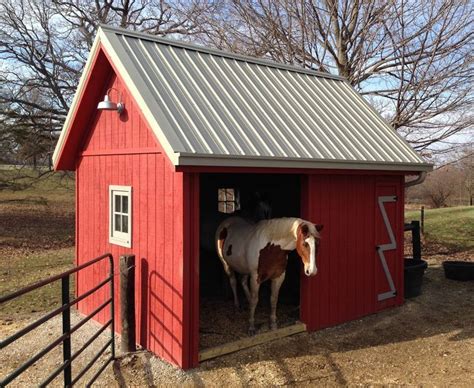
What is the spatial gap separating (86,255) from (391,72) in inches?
423

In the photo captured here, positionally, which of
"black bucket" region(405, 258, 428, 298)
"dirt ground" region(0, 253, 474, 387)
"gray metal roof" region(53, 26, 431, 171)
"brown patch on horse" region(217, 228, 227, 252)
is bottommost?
"dirt ground" region(0, 253, 474, 387)

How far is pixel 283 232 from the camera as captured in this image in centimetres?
649

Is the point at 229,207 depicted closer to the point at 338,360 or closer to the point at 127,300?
the point at 127,300

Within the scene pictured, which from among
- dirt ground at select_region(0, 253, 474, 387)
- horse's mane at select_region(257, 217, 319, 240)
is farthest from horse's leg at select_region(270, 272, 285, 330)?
horse's mane at select_region(257, 217, 319, 240)

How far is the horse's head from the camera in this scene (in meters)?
5.78

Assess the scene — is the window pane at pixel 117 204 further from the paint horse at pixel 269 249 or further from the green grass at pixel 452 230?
the green grass at pixel 452 230

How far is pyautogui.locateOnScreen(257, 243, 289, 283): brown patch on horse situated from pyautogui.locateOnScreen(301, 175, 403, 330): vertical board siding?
0.49m

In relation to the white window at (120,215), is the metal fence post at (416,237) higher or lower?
lower

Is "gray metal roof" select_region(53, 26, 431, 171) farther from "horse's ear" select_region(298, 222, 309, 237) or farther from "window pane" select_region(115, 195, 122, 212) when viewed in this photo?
"window pane" select_region(115, 195, 122, 212)

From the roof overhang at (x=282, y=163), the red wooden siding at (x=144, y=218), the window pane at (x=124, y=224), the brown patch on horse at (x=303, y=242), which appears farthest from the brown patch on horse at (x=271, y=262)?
the window pane at (x=124, y=224)

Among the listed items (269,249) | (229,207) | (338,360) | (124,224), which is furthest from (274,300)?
(229,207)

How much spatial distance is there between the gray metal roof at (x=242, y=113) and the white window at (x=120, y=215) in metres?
1.56

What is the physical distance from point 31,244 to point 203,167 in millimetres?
13060

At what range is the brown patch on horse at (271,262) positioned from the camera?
6594 mm
